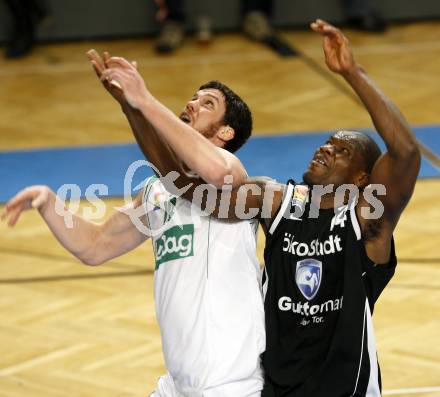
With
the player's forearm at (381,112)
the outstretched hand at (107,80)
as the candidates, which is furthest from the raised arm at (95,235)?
the player's forearm at (381,112)

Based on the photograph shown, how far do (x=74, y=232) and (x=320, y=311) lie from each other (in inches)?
35.0

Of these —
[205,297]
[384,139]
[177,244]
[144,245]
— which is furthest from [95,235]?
[144,245]

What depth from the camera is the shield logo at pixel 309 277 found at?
3.84m

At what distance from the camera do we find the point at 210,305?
380cm

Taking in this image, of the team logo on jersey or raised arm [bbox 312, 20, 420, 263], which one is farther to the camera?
the team logo on jersey

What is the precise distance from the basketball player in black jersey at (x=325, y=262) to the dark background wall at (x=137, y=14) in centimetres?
878

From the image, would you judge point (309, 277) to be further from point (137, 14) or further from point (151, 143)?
point (137, 14)

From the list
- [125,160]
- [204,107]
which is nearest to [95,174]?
[125,160]

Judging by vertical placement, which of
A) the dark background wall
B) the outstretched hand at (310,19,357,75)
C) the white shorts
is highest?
the outstretched hand at (310,19,357,75)

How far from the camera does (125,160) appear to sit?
912 centimetres

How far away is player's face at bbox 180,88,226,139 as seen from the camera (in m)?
4.02

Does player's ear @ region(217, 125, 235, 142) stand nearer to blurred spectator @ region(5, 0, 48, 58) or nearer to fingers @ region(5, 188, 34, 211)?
fingers @ region(5, 188, 34, 211)

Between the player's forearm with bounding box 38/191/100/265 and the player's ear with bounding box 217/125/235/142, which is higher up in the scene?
the player's ear with bounding box 217/125/235/142

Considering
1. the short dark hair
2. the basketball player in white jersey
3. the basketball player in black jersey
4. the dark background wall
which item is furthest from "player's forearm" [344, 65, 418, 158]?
the dark background wall
